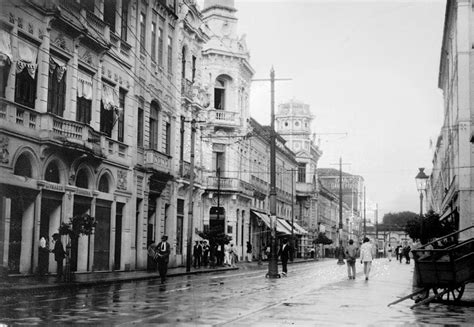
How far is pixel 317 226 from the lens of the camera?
108875 mm

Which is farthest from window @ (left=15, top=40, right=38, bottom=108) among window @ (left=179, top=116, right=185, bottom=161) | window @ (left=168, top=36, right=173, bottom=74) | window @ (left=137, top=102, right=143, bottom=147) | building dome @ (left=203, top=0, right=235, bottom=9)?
building dome @ (left=203, top=0, right=235, bottom=9)

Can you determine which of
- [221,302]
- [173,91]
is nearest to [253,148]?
[173,91]

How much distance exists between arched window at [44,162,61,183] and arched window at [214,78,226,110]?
1318 inches

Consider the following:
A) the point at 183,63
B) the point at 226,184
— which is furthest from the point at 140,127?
the point at 226,184

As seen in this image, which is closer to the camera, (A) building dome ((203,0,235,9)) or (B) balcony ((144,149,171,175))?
(B) balcony ((144,149,171,175))

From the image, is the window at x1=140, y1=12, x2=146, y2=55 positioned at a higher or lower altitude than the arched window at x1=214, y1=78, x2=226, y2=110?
lower

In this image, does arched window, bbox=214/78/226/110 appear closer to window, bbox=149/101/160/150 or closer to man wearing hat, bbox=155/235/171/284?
window, bbox=149/101/160/150

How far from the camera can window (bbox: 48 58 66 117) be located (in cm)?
2861

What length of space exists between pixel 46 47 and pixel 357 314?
17206mm

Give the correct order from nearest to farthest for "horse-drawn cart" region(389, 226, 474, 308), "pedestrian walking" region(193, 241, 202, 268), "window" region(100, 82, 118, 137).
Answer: "horse-drawn cart" region(389, 226, 474, 308)
"window" region(100, 82, 118, 137)
"pedestrian walking" region(193, 241, 202, 268)

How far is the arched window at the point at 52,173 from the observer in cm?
2848

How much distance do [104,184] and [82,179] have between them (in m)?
2.36

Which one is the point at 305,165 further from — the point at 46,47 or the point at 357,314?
the point at 357,314

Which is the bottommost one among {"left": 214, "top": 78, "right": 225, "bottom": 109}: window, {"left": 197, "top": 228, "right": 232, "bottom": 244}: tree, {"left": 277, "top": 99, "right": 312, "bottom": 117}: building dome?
{"left": 197, "top": 228, "right": 232, "bottom": 244}: tree
